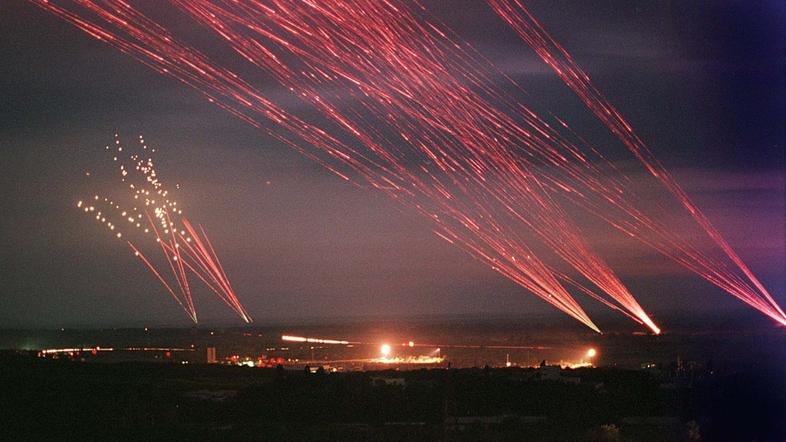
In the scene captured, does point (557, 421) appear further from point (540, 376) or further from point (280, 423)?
point (540, 376)

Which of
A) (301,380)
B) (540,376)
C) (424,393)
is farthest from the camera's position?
(540,376)

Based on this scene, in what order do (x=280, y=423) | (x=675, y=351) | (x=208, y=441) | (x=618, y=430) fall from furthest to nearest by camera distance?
1. (x=675, y=351)
2. (x=280, y=423)
3. (x=618, y=430)
4. (x=208, y=441)

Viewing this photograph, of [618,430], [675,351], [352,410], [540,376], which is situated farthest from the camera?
[675,351]


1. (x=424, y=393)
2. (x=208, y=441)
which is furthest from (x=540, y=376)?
(x=208, y=441)

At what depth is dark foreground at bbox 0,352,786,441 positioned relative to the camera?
17.2 m

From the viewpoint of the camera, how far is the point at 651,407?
2083 centimetres

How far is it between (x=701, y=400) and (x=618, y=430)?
13.5ft

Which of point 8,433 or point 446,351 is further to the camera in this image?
point 446,351

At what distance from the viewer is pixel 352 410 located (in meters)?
20.2

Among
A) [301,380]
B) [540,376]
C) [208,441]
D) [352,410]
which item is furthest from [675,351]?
[208,441]

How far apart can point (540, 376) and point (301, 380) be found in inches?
256

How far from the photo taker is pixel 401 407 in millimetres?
20375

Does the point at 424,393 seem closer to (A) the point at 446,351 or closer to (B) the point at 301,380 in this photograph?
(B) the point at 301,380

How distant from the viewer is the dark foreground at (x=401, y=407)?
17188 mm
